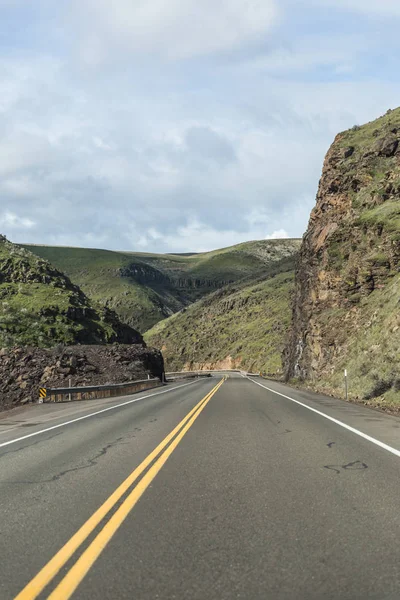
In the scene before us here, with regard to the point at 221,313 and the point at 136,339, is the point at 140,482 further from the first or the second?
the point at 221,313

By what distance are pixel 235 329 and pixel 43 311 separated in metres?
58.6

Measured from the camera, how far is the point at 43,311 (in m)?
57.8

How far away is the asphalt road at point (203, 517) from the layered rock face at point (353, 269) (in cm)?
1595

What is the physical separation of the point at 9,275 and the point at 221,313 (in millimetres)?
66144

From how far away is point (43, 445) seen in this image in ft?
36.6

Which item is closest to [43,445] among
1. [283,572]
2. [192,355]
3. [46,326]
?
[283,572]

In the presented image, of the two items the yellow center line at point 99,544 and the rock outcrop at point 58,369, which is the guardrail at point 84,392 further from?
the yellow center line at point 99,544

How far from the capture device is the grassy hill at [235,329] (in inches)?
3720

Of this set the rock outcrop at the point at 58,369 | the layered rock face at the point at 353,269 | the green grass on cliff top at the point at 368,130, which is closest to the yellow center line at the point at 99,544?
the layered rock face at the point at 353,269

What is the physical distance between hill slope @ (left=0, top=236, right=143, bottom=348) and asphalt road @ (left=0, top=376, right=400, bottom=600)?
43961 millimetres

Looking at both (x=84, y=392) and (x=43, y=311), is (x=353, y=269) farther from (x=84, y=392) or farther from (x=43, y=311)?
(x=43, y=311)

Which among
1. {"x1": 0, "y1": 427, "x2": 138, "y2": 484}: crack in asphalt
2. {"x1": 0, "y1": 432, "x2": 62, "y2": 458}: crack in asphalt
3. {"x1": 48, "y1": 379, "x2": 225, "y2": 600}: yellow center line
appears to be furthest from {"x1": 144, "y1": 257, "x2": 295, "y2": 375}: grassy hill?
{"x1": 48, "y1": 379, "x2": 225, "y2": 600}: yellow center line

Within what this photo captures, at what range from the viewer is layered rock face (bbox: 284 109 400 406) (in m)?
30.0

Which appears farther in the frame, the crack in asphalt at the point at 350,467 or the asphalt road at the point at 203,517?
the crack in asphalt at the point at 350,467
